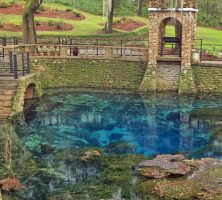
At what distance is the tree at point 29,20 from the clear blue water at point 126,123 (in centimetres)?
651

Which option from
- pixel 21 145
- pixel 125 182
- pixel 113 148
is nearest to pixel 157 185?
pixel 125 182

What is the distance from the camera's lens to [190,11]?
2970cm

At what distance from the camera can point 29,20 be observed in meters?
34.2

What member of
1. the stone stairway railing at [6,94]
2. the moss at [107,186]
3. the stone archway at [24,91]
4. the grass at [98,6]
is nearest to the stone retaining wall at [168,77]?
the stone archway at [24,91]

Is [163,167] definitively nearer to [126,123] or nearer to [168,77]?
[126,123]

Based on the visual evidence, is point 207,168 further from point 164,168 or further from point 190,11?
point 190,11

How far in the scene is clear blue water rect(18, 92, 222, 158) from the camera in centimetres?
2025

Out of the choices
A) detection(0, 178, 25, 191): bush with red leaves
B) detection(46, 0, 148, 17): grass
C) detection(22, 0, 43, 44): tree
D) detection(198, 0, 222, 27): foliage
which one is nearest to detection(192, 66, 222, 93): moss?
detection(22, 0, 43, 44): tree

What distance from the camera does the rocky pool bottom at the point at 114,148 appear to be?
1527 centimetres

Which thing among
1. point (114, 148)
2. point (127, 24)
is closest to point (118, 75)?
point (114, 148)

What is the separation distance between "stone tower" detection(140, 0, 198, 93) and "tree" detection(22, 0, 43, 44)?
8.89 meters

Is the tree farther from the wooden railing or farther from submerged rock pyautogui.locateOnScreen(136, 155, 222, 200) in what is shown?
submerged rock pyautogui.locateOnScreen(136, 155, 222, 200)

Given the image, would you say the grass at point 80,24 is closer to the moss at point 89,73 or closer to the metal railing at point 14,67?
the moss at point 89,73

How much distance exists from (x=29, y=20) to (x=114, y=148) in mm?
17505
